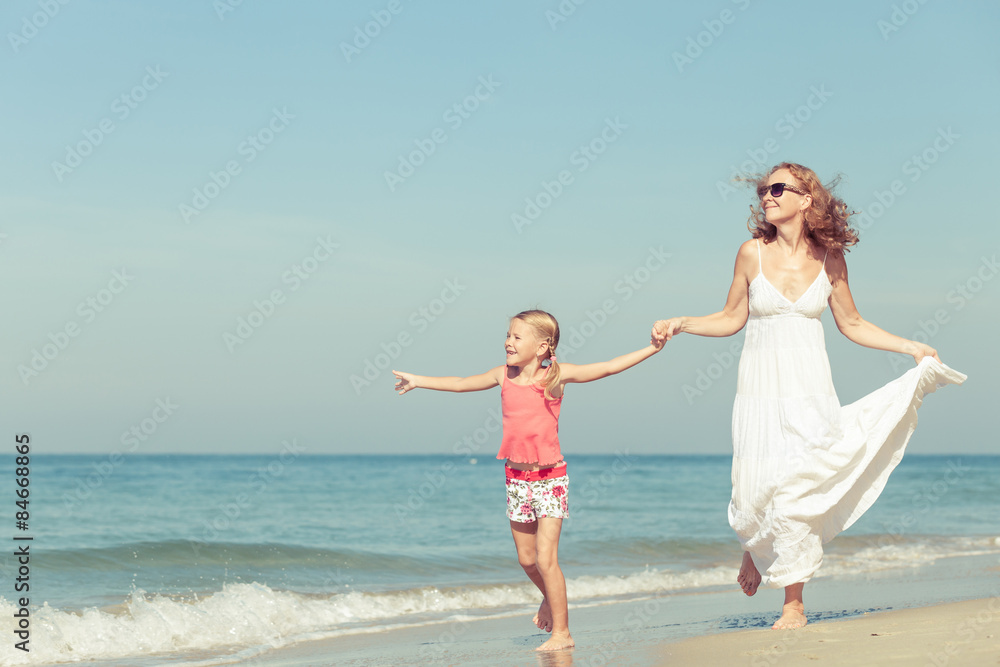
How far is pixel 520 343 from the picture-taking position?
5199 mm

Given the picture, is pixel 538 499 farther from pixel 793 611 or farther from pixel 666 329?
pixel 793 611

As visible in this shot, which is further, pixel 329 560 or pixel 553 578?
pixel 329 560

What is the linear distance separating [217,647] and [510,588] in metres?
3.36

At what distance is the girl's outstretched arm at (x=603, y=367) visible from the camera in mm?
5082

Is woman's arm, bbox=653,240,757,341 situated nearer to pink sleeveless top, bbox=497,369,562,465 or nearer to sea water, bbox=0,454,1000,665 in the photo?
pink sleeveless top, bbox=497,369,562,465

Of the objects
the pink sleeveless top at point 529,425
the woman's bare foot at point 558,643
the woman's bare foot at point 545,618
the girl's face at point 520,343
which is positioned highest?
the girl's face at point 520,343

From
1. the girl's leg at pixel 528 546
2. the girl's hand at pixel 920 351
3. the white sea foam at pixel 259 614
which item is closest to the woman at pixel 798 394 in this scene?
the girl's hand at pixel 920 351

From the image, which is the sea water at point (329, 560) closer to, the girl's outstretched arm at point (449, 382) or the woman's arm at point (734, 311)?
the girl's outstretched arm at point (449, 382)

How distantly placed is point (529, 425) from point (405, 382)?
0.79m

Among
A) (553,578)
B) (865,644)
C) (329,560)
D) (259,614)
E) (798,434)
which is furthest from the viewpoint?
(329,560)

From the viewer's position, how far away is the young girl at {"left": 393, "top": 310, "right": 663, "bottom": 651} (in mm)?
5109

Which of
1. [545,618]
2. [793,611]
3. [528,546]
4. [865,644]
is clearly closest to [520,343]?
[528,546]

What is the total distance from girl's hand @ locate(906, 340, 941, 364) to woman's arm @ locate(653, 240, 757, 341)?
935 mm

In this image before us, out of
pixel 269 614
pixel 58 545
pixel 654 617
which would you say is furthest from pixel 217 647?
pixel 58 545
